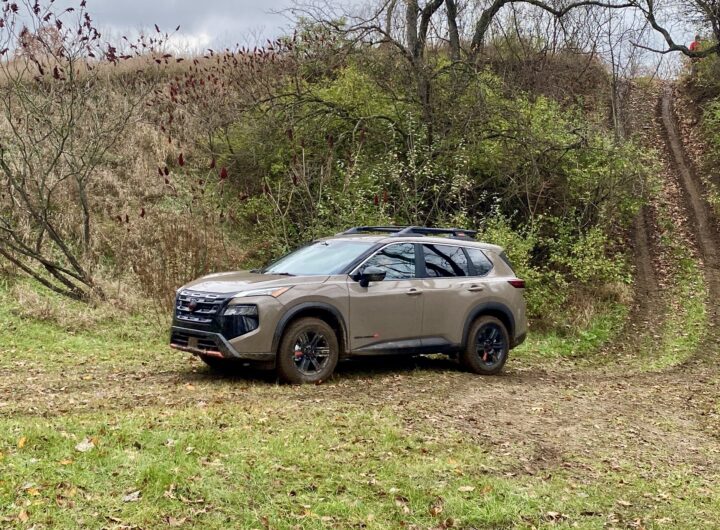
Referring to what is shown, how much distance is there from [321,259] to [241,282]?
129 centimetres

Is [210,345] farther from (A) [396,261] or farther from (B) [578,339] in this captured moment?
(B) [578,339]

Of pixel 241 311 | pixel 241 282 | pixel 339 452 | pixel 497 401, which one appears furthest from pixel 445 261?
pixel 339 452

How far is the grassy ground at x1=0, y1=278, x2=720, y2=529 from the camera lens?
16.0ft

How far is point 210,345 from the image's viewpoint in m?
8.24

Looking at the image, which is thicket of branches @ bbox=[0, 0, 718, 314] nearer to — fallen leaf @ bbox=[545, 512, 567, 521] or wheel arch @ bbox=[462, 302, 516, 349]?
wheel arch @ bbox=[462, 302, 516, 349]

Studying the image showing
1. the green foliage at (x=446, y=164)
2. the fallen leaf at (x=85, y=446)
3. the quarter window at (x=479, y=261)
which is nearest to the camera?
the fallen leaf at (x=85, y=446)

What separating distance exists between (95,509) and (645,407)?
676 centimetres

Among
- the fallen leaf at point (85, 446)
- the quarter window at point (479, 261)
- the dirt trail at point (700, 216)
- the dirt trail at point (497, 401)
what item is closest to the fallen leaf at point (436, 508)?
the dirt trail at point (497, 401)

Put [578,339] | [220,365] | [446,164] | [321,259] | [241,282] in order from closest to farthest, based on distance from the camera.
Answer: [241,282] → [220,365] → [321,259] → [578,339] → [446,164]

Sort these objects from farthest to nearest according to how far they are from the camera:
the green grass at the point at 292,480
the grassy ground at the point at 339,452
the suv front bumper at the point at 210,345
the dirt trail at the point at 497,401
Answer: the suv front bumper at the point at 210,345
the dirt trail at the point at 497,401
the grassy ground at the point at 339,452
the green grass at the point at 292,480

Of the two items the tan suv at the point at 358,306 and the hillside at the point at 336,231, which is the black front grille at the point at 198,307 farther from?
the hillside at the point at 336,231

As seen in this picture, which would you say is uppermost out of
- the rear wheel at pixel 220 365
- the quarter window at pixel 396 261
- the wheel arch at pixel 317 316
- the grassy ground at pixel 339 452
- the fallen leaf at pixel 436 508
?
the quarter window at pixel 396 261

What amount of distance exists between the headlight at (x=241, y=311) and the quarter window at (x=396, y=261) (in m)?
1.66

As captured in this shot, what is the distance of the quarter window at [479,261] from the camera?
1038 cm
